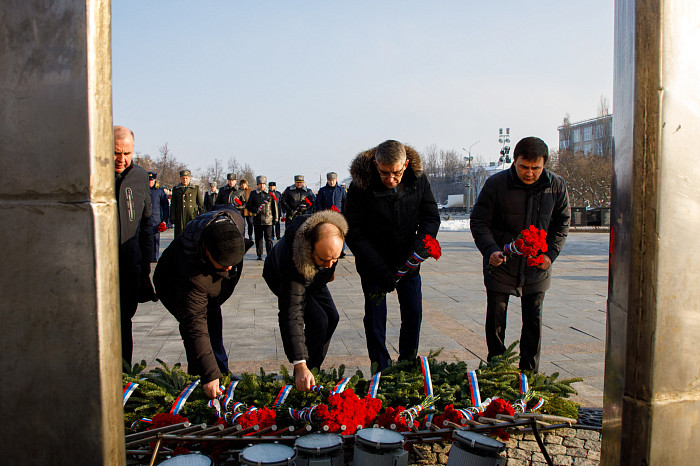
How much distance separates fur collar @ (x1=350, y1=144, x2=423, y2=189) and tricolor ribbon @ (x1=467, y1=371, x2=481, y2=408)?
4.68 ft

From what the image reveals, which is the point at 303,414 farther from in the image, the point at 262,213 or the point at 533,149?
the point at 262,213

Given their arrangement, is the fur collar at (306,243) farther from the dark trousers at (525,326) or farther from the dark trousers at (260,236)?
Result: the dark trousers at (260,236)

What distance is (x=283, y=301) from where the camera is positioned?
3.18 m

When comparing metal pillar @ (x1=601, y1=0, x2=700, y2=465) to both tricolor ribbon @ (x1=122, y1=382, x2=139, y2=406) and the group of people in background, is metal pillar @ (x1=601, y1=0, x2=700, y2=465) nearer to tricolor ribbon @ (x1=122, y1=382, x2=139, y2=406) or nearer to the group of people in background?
the group of people in background

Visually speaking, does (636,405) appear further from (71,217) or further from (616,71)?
(71,217)

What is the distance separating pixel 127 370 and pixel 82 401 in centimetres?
205

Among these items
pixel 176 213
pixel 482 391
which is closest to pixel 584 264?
pixel 176 213

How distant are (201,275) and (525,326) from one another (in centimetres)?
215

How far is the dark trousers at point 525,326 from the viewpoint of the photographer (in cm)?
379

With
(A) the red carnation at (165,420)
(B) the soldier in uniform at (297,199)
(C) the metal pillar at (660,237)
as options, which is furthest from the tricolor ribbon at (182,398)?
(B) the soldier in uniform at (297,199)

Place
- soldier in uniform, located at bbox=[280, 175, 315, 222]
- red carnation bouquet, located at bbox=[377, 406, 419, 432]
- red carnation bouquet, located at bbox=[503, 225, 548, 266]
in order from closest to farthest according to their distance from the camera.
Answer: red carnation bouquet, located at bbox=[377, 406, 419, 432] < red carnation bouquet, located at bbox=[503, 225, 548, 266] < soldier in uniform, located at bbox=[280, 175, 315, 222]

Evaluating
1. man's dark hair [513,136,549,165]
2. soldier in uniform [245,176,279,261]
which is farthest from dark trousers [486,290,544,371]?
soldier in uniform [245,176,279,261]

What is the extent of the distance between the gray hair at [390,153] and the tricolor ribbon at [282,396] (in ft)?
5.06

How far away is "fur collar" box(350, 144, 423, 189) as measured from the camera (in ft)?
12.9
